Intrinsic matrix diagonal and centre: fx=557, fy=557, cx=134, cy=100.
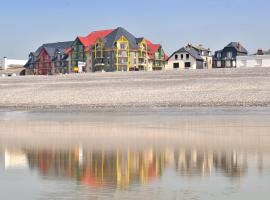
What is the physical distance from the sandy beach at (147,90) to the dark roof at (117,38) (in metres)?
36.2

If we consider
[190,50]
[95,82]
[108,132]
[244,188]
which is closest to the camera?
[244,188]

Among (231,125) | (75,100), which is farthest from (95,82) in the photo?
(231,125)

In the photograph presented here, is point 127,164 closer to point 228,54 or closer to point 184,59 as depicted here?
point 184,59

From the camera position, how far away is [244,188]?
43.4ft

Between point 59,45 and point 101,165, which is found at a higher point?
point 59,45

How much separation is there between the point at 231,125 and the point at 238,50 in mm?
99880

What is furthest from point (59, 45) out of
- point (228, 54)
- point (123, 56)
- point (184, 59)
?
point (228, 54)

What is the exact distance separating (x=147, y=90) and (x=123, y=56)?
175ft

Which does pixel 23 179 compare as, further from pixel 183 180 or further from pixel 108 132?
pixel 108 132

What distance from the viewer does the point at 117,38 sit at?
380 ft

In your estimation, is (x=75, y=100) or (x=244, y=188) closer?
(x=244, y=188)

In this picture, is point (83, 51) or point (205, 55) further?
point (205, 55)

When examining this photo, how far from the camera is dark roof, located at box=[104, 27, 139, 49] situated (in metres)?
116

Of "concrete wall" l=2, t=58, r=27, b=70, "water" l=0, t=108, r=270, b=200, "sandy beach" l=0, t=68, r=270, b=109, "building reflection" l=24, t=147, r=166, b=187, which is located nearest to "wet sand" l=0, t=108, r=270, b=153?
"water" l=0, t=108, r=270, b=200
